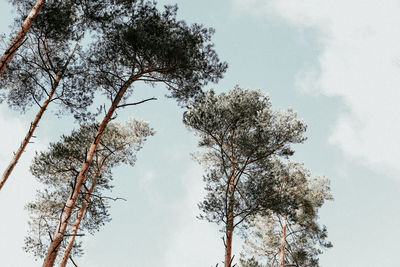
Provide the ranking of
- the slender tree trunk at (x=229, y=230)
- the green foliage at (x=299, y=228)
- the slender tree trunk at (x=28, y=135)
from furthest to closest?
the green foliage at (x=299, y=228), the slender tree trunk at (x=229, y=230), the slender tree trunk at (x=28, y=135)

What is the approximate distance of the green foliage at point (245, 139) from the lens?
9281 millimetres

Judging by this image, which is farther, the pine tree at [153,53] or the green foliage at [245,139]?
the green foliage at [245,139]

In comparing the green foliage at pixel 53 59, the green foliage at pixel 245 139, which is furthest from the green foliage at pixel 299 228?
the green foliage at pixel 53 59

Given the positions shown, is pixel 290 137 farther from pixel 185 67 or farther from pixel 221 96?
pixel 185 67

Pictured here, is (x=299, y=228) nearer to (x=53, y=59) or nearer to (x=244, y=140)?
(x=244, y=140)

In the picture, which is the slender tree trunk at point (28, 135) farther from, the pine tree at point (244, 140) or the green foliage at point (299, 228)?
the green foliage at point (299, 228)

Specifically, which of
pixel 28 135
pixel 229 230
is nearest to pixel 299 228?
pixel 229 230

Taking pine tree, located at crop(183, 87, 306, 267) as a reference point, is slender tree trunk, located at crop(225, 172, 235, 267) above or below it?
below

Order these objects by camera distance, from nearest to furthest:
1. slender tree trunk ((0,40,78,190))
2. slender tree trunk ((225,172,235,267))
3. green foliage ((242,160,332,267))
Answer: slender tree trunk ((0,40,78,190)), slender tree trunk ((225,172,235,267)), green foliage ((242,160,332,267))

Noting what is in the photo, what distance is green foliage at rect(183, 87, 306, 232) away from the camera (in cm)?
928

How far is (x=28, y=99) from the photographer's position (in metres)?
9.38

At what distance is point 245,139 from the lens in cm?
949

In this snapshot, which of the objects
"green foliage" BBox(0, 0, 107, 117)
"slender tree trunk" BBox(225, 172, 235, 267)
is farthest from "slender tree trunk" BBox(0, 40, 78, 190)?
"slender tree trunk" BBox(225, 172, 235, 267)

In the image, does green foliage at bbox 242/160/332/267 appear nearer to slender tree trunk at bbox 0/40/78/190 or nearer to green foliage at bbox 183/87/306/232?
green foliage at bbox 183/87/306/232
